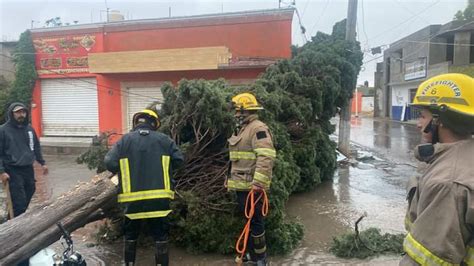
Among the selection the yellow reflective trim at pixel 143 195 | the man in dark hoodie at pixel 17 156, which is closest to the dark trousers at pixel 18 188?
the man in dark hoodie at pixel 17 156

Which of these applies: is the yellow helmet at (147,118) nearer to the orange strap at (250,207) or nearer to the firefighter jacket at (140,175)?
the firefighter jacket at (140,175)

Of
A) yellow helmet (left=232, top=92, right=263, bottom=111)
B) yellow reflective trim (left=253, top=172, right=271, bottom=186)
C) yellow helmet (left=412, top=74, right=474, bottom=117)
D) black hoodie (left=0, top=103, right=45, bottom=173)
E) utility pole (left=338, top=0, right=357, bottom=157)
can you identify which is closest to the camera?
yellow helmet (left=412, top=74, right=474, bottom=117)

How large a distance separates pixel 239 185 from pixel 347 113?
30.4 ft

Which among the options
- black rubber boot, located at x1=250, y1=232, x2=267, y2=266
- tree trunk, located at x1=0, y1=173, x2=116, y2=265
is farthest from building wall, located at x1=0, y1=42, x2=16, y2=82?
black rubber boot, located at x1=250, y1=232, x2=267, y2=266

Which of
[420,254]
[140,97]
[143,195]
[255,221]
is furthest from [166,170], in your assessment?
[140,97]

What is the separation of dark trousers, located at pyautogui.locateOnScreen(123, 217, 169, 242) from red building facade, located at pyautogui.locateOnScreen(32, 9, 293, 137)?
9.70 m

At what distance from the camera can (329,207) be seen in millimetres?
7395

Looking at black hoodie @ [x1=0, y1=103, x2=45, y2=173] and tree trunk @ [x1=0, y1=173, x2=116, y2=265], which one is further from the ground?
black hoodie @ [x1=0, y1=103, x2=45, y2=173]

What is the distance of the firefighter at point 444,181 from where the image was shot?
1569 mm

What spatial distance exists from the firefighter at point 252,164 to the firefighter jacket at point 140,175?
0.92 meters

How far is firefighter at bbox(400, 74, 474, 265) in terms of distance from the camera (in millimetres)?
1569

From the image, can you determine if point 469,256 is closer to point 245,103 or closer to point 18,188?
point 245,103

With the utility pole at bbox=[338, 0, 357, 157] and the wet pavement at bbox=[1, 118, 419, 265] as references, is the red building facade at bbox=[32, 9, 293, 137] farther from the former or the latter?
the wet pavement at bbox=[1, 118, 419, 265]

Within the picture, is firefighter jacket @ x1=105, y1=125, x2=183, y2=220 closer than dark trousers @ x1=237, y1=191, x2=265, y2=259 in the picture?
Yes
